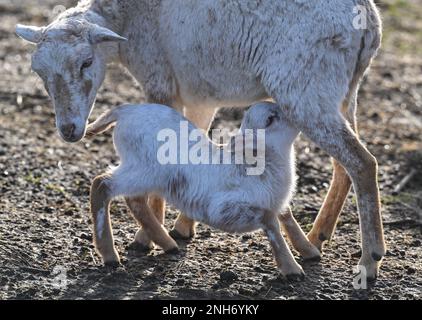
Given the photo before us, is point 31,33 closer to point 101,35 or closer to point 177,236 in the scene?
point 101,35

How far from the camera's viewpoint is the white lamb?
6.04m

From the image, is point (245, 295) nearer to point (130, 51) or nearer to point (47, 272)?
point (47, 272)

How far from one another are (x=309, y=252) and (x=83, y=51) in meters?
2.07

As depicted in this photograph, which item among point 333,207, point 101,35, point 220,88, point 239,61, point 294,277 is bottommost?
point 294,277

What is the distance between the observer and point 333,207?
692cm

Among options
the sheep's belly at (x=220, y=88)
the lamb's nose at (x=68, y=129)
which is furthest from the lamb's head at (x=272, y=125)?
the lamb's nose at (x=68, y=129)

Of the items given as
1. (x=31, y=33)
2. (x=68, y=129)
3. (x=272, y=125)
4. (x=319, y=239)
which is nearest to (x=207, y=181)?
(x=272, y=125)

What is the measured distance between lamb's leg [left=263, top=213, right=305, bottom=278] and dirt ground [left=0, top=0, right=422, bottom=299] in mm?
77

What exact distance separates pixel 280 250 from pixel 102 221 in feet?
3.92

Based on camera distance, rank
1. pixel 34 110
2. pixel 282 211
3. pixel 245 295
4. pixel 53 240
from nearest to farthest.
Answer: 1. pixel 245 295
2. pixel 282 211
3. pixel 53 240
4. pixel 34 110

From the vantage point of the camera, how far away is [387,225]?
7.36 metres

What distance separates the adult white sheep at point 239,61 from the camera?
6.20m

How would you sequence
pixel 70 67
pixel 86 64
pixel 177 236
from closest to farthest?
pixel 70 67 → pixel 86 64 → pixel 177 236

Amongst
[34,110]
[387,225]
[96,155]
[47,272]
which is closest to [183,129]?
[47,272]
